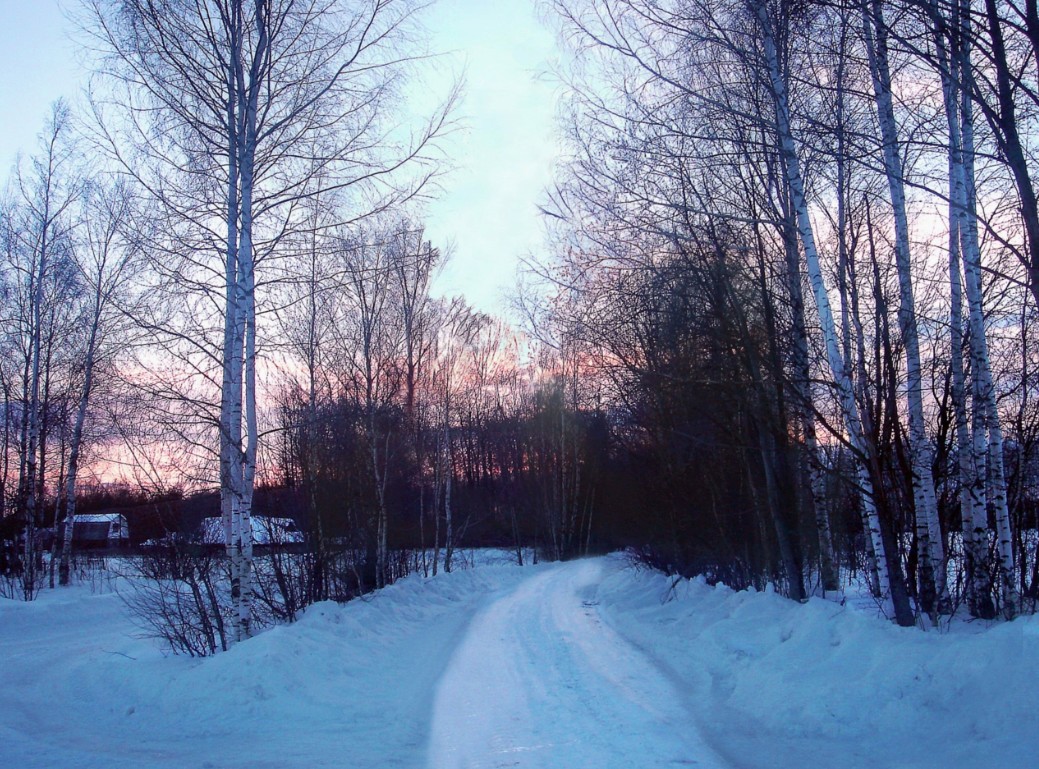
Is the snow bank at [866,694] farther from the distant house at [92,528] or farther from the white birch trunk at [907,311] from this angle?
the distant house at [92,528]

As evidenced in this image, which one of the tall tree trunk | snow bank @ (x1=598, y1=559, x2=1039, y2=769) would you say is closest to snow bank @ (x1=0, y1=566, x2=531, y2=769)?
snow bank @ (x1=598, y1=559, x2=1039, y2=769)

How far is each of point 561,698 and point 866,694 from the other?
296 cm

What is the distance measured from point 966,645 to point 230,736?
6557 millimetres

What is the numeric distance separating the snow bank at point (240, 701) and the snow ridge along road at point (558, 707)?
1.26 ft

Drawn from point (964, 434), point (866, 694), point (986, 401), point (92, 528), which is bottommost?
point (866, 694)

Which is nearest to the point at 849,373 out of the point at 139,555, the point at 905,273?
the point at 905,273

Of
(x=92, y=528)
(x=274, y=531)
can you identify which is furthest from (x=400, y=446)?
(x=92, y=528)

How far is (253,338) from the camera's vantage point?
10688 millimetres

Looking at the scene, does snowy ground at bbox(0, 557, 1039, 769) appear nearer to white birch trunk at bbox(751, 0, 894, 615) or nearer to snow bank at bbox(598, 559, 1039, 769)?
snow bank at bbox(598, 559, 1039, 769)

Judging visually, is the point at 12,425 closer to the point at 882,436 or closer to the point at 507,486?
the point at 882,436

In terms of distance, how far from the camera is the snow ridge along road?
583cm

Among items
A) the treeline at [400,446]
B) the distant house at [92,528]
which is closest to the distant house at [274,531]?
the treeline at [400,446]

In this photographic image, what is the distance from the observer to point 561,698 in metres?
7.81

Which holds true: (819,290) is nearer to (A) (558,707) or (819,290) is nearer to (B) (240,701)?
(A) (558,707)
